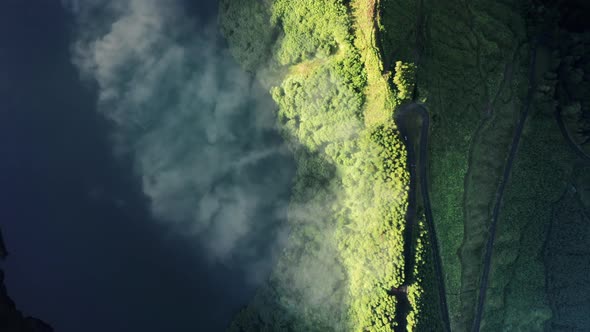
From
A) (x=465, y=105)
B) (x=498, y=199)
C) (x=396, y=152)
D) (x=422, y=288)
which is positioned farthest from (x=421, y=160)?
(x=422, y=288)

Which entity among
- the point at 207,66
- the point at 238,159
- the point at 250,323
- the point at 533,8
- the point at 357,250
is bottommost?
the point at 250,323

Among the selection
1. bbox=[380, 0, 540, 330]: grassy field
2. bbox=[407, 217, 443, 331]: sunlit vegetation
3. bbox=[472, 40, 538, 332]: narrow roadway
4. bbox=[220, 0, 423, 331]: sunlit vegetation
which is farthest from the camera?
bbox=[472, 40, 538, 332]: narrow roadway

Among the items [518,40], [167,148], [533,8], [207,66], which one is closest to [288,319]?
[167,148]

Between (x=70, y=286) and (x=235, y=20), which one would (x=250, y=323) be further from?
(x=235, y=20)

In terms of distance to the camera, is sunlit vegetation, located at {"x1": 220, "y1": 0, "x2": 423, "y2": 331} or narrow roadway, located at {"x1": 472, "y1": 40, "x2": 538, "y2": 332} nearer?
sunlit vegetation, located at {"x1": 220, "y1": 0, "x2": 423, "y2": 331}

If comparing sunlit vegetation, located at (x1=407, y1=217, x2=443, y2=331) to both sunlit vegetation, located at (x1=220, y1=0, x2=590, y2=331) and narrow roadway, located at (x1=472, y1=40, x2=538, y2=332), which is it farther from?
narrow roadway, located at (x1=472, y1=40, x2=538, y2=332)

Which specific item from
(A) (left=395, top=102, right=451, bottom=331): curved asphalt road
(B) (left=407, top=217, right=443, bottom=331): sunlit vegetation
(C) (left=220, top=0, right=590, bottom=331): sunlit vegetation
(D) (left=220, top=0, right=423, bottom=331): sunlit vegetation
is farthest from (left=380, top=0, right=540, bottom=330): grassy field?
(D) (left=220, top=0, right=423, bottom=331): sunlit vegetation

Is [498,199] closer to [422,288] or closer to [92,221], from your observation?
[422,288]

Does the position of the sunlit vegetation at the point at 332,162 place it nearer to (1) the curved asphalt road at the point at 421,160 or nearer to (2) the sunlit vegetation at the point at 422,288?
(2) the sunlit vegetation at the point at 422,288
